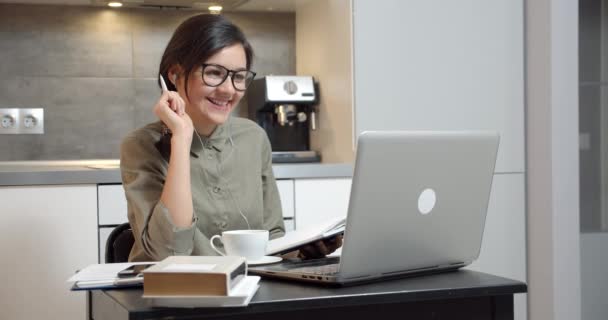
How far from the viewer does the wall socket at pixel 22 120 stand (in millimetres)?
3178

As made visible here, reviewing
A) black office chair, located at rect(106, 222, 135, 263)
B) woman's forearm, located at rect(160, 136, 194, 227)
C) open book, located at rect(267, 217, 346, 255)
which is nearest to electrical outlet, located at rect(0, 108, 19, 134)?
black office chair, located at rect(106, 222, 135, 263)

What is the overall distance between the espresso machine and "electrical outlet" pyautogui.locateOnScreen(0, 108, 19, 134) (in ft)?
2.99

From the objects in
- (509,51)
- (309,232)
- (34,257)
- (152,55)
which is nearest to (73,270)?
(34,257)

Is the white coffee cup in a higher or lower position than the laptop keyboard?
higher

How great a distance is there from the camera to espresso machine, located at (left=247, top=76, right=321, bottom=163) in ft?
10.4

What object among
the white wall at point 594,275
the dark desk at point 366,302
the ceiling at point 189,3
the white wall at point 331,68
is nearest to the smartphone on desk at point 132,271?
the dark desk at point 366,302

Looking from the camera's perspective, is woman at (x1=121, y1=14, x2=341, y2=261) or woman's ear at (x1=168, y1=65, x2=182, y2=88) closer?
woman at (x1=121, y1=14, x2=341, y2=261)

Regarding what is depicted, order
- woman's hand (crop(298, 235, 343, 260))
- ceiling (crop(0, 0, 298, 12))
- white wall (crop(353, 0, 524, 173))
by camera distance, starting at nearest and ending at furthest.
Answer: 1. woman's hand (crop(298, 235, 343, 260))
2. white wall (crop(353, 0, 524, 173))
3. ceiling (crop(0, 0, 298, 12))

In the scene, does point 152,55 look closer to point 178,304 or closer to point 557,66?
point 557,66

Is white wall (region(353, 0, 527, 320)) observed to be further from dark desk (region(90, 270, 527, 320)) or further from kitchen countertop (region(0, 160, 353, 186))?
dark desk (region(90, 270, 527, 320))

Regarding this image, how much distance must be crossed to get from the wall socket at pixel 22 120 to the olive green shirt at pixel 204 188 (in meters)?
1.38

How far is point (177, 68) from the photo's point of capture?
195 cm

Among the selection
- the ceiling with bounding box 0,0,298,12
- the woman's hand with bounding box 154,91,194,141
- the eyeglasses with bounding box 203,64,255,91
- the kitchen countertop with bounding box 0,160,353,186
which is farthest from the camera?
the ceiling with bounding box 0,0,298,12

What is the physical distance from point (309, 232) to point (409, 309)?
0.30m
